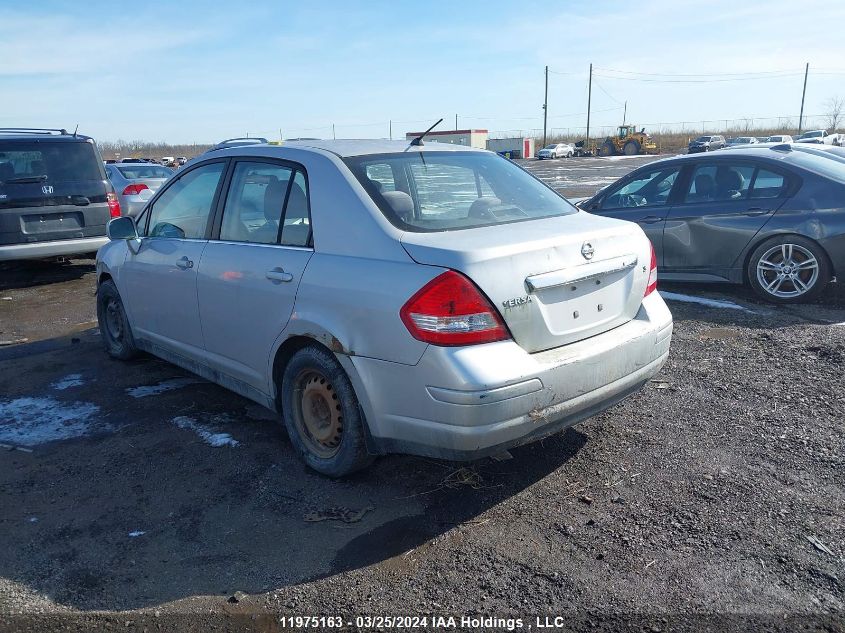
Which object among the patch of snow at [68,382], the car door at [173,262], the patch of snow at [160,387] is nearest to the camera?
the car door at [173,262]

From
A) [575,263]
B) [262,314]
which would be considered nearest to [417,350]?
[575,263]

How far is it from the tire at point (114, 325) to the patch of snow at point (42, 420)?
787 mm

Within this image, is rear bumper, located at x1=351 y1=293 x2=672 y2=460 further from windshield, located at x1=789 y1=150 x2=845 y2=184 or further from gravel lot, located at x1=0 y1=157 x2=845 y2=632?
windshield, located at x1=789 y1=150 x2=845 y2=184

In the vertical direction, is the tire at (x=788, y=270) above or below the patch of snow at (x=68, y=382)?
above

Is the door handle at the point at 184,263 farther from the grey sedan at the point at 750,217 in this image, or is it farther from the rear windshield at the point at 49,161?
the rear windshield at the point at 49,161

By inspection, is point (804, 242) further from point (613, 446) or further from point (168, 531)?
point (168, 531)

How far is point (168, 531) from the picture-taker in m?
3.36

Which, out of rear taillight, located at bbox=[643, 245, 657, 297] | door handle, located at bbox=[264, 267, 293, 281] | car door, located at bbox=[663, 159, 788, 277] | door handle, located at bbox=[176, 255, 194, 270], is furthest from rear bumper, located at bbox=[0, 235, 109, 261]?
rear taillight, located at bbox=[643, 245, 657, 297]

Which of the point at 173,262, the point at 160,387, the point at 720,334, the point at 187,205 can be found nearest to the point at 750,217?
the point at 720,334

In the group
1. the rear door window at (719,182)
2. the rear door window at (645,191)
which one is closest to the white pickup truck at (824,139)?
the rear door window at (645,191)

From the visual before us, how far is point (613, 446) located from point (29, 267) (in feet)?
33.4

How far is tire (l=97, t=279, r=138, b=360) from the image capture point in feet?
18.9

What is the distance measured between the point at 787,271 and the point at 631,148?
59751 millimetres

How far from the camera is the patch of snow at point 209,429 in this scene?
14.3 feet
